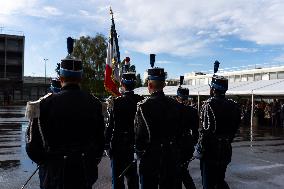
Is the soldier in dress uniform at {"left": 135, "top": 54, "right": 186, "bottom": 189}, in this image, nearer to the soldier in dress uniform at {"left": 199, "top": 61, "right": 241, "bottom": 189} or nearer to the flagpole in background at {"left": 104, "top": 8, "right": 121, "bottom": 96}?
the soldier in dress uniform at {"left": 199, "top": 61, "right": 241, "bottom": 189}

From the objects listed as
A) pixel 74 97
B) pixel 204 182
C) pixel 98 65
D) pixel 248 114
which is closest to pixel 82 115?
pixel 74 97

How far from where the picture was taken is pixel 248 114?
26406 millimetres

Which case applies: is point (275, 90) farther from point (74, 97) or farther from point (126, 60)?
point (74, 97)

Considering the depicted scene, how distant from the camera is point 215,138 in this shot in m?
5.70

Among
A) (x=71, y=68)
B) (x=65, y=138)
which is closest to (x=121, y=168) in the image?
(x=65, y=138)

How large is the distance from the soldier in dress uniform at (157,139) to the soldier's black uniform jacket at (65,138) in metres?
0.94

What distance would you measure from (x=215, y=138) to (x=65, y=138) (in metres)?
2.51

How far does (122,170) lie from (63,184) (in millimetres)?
2216

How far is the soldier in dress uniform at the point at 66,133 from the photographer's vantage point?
3.81m

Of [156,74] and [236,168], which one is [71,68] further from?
[236,168]

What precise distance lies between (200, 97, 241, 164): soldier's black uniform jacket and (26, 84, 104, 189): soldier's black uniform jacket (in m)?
2.10

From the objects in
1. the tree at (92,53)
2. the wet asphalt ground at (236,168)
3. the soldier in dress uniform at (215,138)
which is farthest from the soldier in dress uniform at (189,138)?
the tree at (92,53)

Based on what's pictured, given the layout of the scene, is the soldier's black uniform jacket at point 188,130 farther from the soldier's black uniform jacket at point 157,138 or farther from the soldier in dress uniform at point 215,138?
the soldier's black uniform jacket at point 157,138

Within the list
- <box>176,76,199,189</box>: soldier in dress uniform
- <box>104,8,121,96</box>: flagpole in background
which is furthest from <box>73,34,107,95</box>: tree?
<box>176,76,199,189</box>: soldier in dress uniform
